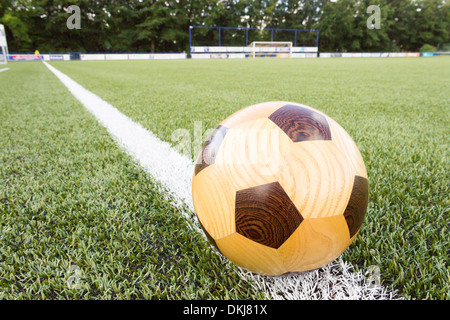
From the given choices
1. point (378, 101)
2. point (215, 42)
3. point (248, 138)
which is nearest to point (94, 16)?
point (215, 42)

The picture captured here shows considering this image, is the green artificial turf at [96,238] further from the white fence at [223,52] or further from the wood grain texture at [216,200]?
the white fence at [223,52]

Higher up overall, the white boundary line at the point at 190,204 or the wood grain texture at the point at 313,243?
the wood grain texture at the point at 313,243

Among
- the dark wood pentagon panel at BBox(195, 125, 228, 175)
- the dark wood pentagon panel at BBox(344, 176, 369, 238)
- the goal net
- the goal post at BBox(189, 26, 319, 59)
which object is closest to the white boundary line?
the dark wood pentagon panel at BBox(344, 176, 369, 238)

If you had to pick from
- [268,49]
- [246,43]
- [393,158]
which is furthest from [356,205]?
[246,43]

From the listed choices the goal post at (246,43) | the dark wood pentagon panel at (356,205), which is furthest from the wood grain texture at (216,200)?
the goal post at (246,43)

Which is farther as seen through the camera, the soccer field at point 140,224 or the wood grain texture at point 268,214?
the soccer field at point 140,224

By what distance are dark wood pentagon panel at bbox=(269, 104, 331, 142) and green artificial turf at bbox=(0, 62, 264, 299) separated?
54cm

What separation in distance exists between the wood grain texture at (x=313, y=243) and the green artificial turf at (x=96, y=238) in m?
0.19

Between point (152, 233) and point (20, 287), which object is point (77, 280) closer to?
point (20, 287)

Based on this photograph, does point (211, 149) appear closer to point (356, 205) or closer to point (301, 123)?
point (301, 123)

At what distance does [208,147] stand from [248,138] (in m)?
0.18

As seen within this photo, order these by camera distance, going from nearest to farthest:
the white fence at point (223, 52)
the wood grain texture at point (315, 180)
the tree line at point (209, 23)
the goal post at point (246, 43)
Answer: the wood grain texture at point (315, 180) < the goal post at point (246, 43) < the white fence at point (223, 52) < the tree line at point (209, 23)

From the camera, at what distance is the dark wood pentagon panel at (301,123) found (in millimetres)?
948

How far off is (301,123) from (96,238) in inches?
38.5
